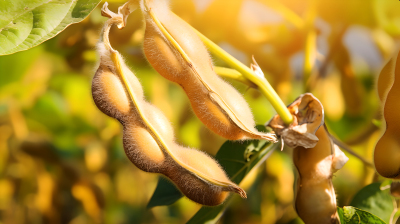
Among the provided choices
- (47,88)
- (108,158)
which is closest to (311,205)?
(108,158)

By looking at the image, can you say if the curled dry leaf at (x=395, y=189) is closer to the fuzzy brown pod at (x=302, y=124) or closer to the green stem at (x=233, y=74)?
the fuzzy brown pod at (x=302, y=124)

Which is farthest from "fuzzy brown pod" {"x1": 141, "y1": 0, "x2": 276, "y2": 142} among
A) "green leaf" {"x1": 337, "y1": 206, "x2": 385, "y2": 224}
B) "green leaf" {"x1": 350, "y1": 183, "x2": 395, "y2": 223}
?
"green leaf" {"x1": 350, "y1": 183, "x2": 395, "y2": 223}

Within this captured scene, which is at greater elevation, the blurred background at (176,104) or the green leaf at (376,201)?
the blurred background at (176,104)

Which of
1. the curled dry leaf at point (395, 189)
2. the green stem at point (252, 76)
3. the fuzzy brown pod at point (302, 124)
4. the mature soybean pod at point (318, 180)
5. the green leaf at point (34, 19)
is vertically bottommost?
the curled dry leaf at point (395, 189)

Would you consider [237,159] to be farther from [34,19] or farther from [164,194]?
[34,19]

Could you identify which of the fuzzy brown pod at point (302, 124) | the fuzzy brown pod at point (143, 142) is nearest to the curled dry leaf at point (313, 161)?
the fuzzy brown pod at point (302, 124)

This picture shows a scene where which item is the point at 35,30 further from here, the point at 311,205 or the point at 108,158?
the point at 311,205

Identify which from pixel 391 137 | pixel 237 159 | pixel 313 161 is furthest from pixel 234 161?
pixel 391 137
